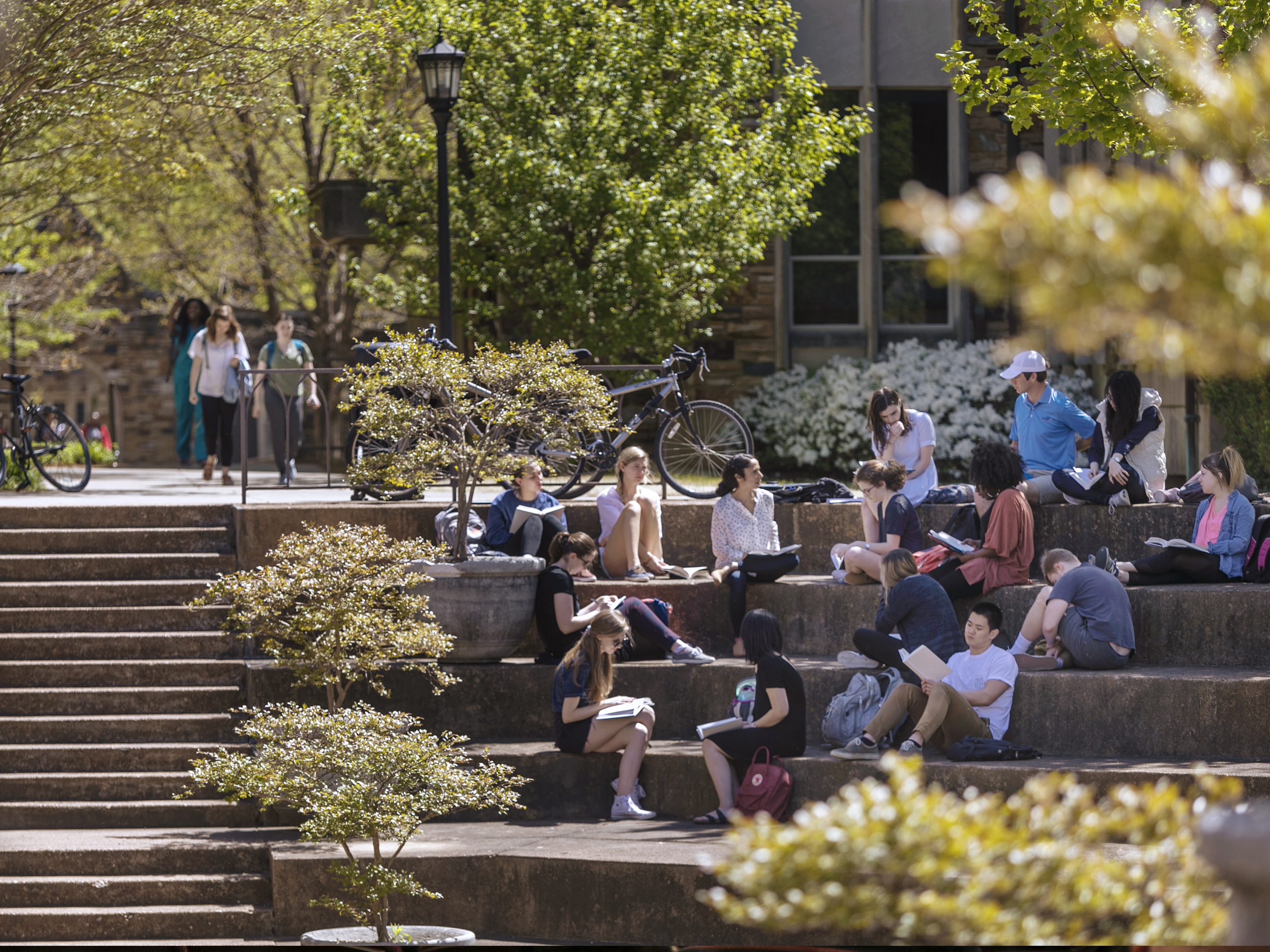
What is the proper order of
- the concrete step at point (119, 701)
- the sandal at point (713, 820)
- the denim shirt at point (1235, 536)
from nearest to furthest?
the sandal at point (713, 820)
the denim shirt at point (1235, 536)
the concrete step at point (119, 701)

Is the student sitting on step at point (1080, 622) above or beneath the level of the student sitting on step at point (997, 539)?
beneath

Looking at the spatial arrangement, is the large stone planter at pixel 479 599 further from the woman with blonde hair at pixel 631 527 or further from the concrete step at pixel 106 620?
the concrete step at pixel 106 620

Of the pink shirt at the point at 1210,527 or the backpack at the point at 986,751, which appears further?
the pink shirt at the point at 1210,527

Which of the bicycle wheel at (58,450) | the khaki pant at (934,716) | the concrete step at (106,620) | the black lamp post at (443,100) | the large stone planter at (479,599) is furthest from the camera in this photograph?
the bicycle wheel at (58,450)

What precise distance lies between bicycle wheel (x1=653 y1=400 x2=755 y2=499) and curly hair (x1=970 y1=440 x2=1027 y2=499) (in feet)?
8.26

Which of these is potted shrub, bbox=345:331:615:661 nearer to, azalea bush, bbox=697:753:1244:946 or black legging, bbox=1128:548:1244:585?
black legging, bbox=1128:548:1244:585

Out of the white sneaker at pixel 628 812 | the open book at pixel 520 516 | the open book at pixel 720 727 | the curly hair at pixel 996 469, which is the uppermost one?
the curly hair at pixel 996 469

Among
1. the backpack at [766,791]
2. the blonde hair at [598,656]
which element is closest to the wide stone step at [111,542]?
the blonde hair at [598,656]

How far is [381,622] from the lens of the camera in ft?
28.8

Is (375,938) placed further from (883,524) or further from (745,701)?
(883,524)

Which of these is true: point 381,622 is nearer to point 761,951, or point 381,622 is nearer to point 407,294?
point 761,951

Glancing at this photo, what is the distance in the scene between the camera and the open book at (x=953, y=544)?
967 cm

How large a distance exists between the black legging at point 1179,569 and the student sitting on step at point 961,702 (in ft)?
4.40

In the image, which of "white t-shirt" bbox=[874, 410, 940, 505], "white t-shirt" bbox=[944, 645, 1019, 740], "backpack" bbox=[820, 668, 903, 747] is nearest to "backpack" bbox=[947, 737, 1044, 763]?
"white t-shirt" bbox=[944, 645, 1019, 740]
